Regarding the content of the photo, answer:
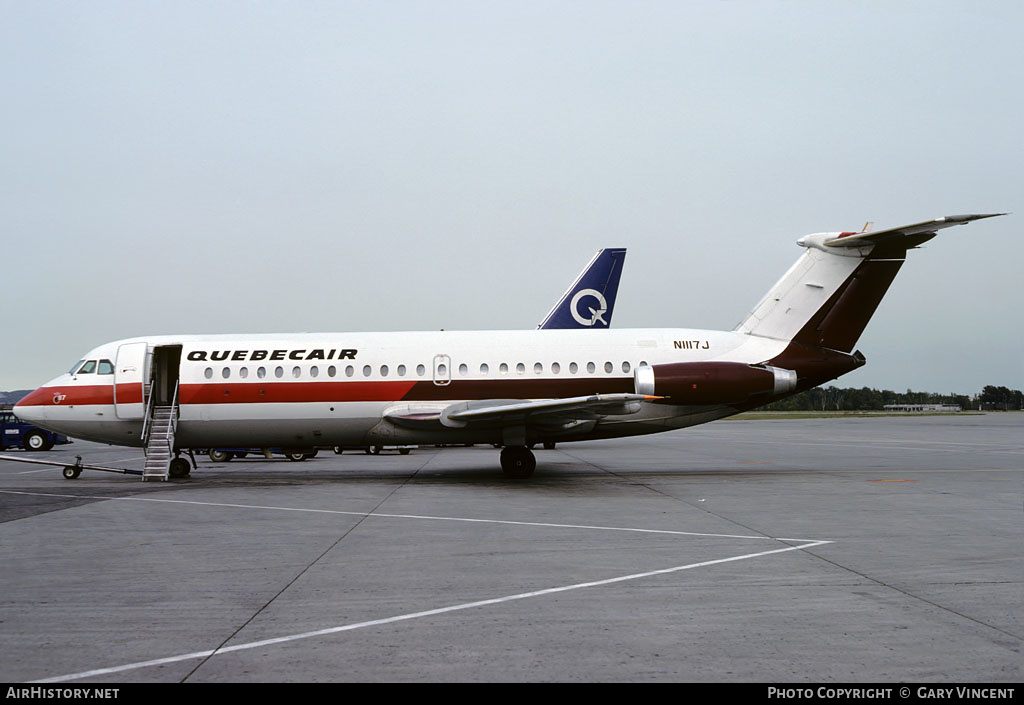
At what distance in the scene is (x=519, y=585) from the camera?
7074mm

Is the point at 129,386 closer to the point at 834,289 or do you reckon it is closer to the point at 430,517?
the point at 430,517

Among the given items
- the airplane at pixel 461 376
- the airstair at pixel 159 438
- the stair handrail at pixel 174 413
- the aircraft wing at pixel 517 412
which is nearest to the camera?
the aircraft wing at pixel 517 412

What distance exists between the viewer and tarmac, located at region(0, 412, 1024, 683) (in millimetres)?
4828

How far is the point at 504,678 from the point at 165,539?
7025 mm

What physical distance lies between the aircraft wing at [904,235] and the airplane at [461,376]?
4 centimetres

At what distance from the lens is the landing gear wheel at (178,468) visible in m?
19.0

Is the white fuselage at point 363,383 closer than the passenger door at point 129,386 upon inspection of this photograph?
Yes

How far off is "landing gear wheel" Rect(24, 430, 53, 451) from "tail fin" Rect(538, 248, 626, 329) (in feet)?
79.4

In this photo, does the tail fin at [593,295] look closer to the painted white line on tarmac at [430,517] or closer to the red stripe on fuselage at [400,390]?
the red stripe on fuselage at [400,390]

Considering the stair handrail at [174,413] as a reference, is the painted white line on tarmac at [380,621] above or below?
below

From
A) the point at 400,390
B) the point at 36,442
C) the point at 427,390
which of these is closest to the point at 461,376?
the point at 427,390

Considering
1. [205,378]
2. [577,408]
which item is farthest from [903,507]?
[205,378]

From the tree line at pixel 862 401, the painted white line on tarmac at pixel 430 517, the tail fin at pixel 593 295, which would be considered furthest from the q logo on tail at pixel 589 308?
the tree line at pixel 862 401

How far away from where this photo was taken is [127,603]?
652cm
